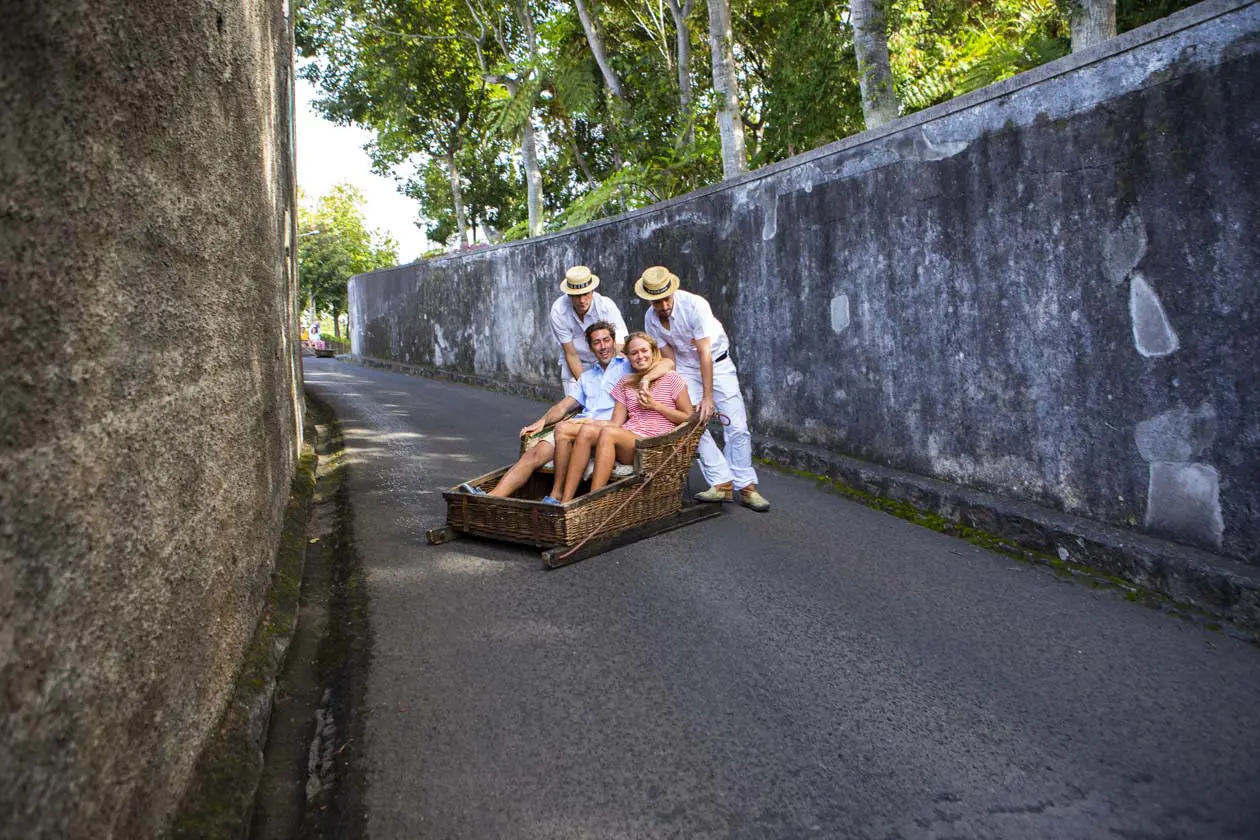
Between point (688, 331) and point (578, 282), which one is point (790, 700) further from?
point (578, 282)

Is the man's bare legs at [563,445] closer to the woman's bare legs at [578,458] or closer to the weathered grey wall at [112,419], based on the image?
the woman's bare legs at [578,458]

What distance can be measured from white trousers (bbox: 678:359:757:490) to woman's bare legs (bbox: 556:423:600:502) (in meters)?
Answer: 1.13

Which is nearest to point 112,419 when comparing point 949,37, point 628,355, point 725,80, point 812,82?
point 628,355

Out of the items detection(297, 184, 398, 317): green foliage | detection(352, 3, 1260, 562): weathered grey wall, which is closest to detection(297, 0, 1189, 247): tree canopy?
detection(352, 3, 1260, 562): weathered grey wall

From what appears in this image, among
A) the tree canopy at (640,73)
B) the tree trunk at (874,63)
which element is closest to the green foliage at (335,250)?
the tree canopy at (640,73)

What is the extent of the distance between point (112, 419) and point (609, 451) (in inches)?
150

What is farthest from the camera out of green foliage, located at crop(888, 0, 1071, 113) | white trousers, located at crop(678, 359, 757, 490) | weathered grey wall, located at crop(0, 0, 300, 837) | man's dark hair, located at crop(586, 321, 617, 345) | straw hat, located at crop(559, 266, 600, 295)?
green foliage, located at crop(888, 0, 1071, 113)

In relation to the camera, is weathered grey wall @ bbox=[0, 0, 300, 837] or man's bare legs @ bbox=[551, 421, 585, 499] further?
man's bare legs @ bbox=[551, 421, 585, 499]

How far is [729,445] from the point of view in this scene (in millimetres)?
6672

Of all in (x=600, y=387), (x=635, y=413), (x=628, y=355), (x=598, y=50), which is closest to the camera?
(x=628, y=355)

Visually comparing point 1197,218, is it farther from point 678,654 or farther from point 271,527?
point 271,527

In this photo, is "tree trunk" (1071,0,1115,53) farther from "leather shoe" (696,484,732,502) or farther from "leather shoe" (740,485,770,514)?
"leather shoe" (696,484,732,502)

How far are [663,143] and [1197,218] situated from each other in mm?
15091

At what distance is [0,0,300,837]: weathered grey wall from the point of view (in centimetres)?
155
